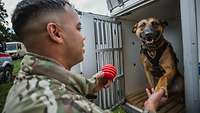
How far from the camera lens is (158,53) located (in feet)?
17.4

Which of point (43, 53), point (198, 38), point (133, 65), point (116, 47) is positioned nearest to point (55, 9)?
point (43, 53)

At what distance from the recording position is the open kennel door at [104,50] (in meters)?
4.75

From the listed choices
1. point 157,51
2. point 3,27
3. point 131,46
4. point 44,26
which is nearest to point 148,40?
point 157,51

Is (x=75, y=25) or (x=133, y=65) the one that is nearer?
(x=75, y=25)

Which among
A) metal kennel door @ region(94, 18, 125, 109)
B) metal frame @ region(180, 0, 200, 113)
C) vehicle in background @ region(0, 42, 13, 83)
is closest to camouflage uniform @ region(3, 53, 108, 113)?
metal frame @ region(180, 0, 200, 113)

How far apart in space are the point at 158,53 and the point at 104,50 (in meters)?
0.91

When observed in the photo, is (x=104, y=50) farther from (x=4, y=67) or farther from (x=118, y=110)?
(x=4, y=67)

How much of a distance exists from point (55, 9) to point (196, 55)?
2.31 meters

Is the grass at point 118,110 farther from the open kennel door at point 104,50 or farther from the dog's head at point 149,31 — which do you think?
the dog's head at point 149,31

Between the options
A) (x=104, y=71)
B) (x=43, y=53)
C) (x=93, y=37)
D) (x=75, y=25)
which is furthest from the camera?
(x=93, y=37)

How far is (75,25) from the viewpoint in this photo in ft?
4.25

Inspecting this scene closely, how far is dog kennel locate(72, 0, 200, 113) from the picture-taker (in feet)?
10.5

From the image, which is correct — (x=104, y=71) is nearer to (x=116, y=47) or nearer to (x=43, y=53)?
(x=43, y=53)

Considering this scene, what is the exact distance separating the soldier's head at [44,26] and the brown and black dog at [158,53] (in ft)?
12.4
